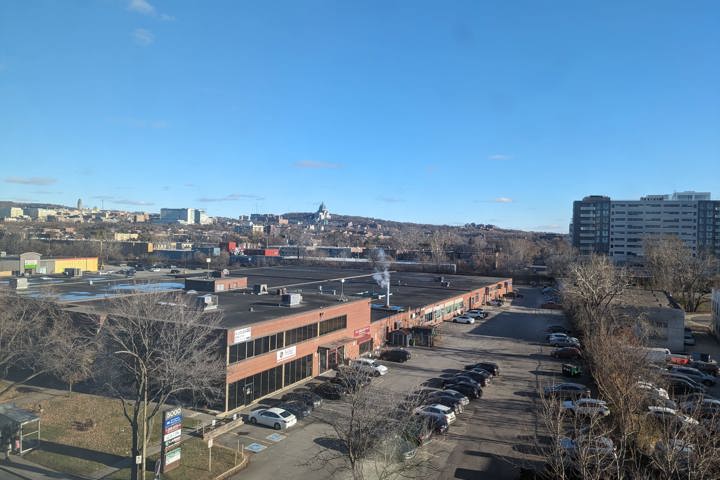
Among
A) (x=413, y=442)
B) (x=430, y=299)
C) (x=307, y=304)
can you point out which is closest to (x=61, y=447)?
(x=413, y=442)

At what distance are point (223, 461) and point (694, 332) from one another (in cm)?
4113

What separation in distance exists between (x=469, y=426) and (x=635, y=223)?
103m

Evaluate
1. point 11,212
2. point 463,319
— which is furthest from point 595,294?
point 11,212

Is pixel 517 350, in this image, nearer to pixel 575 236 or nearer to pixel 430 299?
pixel 430 299

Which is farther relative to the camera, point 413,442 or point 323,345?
point 323,345

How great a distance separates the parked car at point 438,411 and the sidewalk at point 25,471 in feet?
38.2

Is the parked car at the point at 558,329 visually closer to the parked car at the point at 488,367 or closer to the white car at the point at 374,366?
the parked car at the point at 488,367

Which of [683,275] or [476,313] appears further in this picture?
[683,275]

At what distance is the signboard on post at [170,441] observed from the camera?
13.6 metres

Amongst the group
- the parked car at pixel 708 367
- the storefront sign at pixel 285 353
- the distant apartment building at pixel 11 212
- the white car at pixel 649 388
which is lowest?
the parked car at pixel 708 367

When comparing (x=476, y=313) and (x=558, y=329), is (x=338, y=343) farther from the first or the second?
(x=476, y=313)

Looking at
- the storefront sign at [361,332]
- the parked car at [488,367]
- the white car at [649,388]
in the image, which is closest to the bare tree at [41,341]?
the storefront sign at [361,332]

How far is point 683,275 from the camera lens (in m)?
53.8

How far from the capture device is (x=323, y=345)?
80.9 ft
